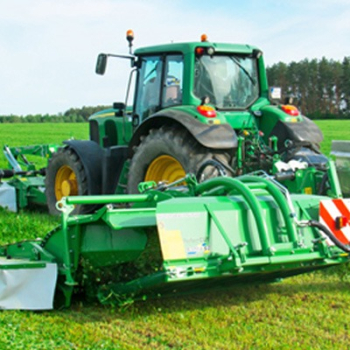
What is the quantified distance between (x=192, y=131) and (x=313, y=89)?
49060mm

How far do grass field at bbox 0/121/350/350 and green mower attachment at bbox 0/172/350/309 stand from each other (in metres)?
0.17

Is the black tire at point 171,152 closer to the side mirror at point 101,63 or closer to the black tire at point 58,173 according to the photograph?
the black tire at point 58,173

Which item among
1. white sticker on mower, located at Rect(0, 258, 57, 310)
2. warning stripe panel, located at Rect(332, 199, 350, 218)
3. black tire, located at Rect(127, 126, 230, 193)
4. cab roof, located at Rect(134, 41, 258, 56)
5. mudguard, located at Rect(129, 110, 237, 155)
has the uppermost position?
cab roof, located at Rect(134, 41, 258, 56)

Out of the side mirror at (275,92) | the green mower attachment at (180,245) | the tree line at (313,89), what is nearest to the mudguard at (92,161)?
the side mirror at (275,92)

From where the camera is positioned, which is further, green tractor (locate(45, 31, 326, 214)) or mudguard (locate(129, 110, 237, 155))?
green tractor (locate(45, 31, 326, 214))

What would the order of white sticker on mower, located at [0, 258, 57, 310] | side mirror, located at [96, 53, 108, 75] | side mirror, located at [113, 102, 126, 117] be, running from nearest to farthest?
white sticker on mower, located at [0, 258, 57, 310]
side mirror, located at [96, 53, 108, 75]
side mirror, located at [113, 102, 126, 117]

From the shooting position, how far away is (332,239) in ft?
13.0

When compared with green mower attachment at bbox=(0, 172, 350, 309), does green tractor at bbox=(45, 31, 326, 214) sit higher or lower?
higher

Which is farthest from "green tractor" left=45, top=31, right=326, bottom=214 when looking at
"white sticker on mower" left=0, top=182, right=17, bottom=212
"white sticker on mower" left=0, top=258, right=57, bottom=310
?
"white sticker on mower" left=0, top=258, right=57, bottom=310

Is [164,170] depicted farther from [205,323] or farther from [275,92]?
[205,323]

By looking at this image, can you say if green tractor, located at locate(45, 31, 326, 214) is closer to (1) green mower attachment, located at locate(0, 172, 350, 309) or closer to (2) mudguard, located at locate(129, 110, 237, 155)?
(2) mudguard, located at locate(129, 110, 237, 155)

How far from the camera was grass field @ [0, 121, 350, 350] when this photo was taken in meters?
3.60

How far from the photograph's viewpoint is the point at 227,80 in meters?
6.86

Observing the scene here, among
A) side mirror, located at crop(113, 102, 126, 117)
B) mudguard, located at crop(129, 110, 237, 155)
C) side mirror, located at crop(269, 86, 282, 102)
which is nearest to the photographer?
mudguard, located at crop(129, 110, 237, 155)
